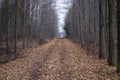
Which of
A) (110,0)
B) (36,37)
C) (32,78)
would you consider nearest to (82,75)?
(32,78)

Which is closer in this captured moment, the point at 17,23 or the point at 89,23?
the point at 17,23

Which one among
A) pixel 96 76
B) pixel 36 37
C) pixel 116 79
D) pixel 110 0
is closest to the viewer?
pixel 116 79

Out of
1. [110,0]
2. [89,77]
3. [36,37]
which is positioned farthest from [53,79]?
[36,37]

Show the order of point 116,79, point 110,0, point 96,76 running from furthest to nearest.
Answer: point 110,0 → point 96,76 → point 116,79

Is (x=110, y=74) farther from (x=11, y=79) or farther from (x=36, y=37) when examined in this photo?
(x=36, y=37)

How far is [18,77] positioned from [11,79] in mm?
388

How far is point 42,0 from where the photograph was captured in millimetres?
46312

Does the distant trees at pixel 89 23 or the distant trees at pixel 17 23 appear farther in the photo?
the distant trees at pixel 89 23

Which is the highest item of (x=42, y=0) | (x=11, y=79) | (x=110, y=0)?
(x=42, y=0)

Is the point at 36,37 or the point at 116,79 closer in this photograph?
the point at 116,79

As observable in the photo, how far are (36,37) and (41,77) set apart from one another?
1445 inches

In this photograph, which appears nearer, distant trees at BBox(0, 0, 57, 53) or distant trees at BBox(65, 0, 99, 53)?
distant trees at BBox(0, 0, 57, 53)

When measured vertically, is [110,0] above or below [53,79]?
above

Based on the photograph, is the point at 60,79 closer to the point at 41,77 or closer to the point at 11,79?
the point at 41,77
